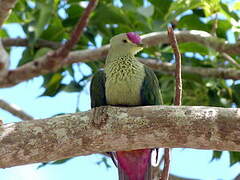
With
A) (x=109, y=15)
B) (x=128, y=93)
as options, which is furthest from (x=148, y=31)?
(x=128, y=93)

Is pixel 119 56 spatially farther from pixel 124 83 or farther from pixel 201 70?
pixel 201 70

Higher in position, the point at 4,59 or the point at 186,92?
the point at 4,59

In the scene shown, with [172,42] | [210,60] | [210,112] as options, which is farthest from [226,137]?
[210,60]

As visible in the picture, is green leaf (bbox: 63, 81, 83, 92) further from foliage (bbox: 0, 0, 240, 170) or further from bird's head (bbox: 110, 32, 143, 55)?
bird's head (bbox: 110, 32, 143, 55)

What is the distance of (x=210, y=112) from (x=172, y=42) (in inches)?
18.0

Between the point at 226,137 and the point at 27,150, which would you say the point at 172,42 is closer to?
the point at 226,137

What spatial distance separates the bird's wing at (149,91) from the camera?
3.36m

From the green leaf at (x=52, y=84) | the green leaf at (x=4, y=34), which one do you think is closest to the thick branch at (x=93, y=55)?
the green leaf at (x=52, y=84)

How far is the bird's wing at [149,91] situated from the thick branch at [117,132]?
0.55m

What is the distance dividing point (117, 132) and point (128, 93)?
0.63 m

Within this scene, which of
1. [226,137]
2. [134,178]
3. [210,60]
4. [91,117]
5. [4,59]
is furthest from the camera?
[210,60]

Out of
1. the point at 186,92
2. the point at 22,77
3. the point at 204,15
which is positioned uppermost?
the point at 204,15

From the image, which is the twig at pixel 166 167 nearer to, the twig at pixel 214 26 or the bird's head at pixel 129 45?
the bird's head at pixel 129 45

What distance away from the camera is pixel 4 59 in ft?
12.3
